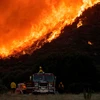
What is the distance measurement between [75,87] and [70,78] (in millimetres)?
6270

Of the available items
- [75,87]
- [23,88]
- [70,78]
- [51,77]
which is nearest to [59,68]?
[70,78]

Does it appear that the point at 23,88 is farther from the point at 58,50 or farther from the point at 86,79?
the point at 58,50

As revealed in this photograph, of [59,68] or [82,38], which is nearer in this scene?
[59,68]

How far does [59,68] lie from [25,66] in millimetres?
18799

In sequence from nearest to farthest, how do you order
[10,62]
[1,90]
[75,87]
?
→ [1,90] → [75,87] → [10,62]

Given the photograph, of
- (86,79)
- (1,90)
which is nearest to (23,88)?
(1,90)

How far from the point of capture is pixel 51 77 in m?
45.2

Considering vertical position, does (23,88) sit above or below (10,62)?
below

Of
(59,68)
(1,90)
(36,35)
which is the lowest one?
(1,90)

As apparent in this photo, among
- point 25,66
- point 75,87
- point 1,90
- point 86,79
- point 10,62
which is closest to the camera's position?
point 1,90

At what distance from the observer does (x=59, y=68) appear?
65.5m

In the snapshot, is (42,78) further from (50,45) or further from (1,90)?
(50,45)

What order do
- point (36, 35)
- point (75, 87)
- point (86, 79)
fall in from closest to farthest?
point (75, 87) < point (86, 79) < point (36, 35)

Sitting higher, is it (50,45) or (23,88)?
(50,45)
